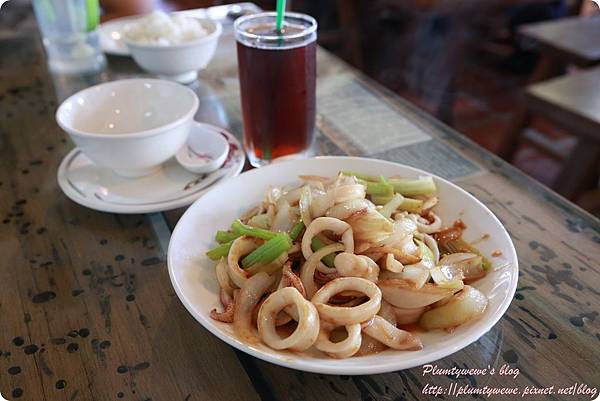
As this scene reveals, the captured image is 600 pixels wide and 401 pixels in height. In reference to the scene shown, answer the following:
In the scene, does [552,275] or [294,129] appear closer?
[552,275]

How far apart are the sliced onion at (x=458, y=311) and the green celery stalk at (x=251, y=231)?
0.21m

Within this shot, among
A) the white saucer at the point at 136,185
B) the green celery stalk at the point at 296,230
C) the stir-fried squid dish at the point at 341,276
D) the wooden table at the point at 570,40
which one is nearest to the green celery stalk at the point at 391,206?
the stir-fried squid dish at the point at 341,276

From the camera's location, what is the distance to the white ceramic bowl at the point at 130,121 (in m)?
0.85

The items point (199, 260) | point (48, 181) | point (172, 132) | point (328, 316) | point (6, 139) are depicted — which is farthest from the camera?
point (6, 139)

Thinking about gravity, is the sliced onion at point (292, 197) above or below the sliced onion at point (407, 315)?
above

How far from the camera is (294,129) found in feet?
3.30

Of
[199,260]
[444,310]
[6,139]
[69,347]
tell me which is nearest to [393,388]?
[444,310]

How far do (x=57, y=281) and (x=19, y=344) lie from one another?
12 centimetres

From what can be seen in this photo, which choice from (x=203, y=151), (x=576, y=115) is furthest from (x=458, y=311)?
(x=576, y=115)

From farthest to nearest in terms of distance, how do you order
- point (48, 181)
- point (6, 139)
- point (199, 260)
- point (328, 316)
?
point (6, 139)
point (48, 181)
point (199, 260)
point (328, 316)

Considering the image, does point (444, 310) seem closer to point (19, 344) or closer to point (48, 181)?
point (19, 344)

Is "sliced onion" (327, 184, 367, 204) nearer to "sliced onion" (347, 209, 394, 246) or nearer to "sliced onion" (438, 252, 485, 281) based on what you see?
"sliced onion" (347, 209, 394, 246)

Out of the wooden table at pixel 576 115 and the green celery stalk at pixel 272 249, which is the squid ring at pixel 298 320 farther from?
the wooden table at pixel 576 115

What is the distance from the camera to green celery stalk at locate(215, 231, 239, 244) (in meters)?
0.72
